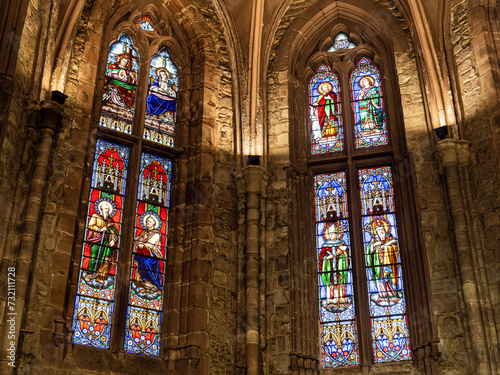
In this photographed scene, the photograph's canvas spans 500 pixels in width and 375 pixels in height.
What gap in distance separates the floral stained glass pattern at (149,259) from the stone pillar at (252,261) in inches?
48.9

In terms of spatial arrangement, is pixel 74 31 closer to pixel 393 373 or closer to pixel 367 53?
pixel 367 53

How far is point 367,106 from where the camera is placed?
12.8m

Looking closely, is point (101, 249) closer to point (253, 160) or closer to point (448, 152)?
point (253, 160)

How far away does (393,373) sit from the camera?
10.4 m

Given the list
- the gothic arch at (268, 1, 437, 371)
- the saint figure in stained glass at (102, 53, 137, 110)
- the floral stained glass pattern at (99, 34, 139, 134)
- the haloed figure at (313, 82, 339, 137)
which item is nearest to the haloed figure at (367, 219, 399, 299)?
the gothic arch at (268, 1, 437, 371)

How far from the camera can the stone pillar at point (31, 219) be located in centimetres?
905

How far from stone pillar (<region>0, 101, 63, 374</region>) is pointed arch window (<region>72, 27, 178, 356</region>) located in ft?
3.35

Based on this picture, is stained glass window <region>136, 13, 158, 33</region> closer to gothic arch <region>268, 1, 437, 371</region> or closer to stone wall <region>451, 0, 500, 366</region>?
gothic arch <region>268, 1, 437, 371</region>

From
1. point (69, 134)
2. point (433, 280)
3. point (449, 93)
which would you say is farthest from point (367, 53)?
point (69, 134)

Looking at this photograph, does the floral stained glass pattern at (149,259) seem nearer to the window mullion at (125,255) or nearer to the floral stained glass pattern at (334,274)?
the window mullion at (125,255)

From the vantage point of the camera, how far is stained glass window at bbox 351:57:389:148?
12.5 m

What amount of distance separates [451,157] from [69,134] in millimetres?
5514

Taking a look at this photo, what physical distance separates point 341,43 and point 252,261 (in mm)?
4605

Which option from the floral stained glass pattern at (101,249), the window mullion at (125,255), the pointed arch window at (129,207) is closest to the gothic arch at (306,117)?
the pointed arch window at (129,207)
